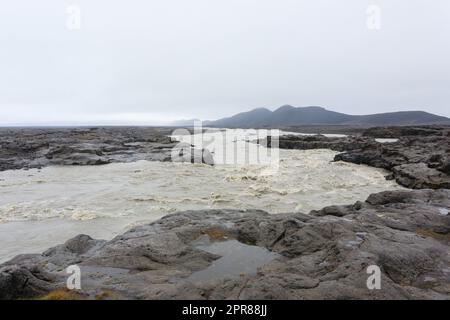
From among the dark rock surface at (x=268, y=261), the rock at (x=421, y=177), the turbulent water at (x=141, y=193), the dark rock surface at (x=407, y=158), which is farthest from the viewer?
the dark rock surface at (x=407, y=158)

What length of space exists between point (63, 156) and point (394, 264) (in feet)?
116

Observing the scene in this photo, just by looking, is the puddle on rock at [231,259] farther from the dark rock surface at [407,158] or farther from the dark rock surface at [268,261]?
the dark rock surface at [407,158]

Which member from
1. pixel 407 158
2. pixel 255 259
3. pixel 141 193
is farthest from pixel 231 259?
pixel 407 158

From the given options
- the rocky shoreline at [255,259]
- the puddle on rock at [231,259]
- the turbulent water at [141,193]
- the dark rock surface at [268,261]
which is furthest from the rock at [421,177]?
the puddle on rock at [231,259]

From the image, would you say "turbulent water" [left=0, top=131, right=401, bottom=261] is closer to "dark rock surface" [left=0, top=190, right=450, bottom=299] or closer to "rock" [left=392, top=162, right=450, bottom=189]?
"rock" [left=392, top=162, right=450, bottom=189]

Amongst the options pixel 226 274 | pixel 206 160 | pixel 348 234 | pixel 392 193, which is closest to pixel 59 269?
pixel 226 274

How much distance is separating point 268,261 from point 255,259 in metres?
0.30

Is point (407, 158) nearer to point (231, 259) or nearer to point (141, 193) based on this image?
point (141, 193)

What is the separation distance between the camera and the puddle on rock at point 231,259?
7.06 meters

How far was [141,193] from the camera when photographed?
21844 millimetres

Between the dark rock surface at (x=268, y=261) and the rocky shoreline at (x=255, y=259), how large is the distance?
21mm

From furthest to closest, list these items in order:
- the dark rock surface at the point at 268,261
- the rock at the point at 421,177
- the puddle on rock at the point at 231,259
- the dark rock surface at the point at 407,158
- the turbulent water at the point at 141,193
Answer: the dark rock surface at the point at 407,158, the rock at the point at 421,177, the turbulent water at the point at 141,193, the puddle on rock at the point at 231,259, the dark rock surface at the point at 268,261

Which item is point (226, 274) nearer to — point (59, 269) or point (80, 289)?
point (80, 289)

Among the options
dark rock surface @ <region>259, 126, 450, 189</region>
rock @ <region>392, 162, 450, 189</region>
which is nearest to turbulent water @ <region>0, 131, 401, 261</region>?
rock @ <region>392, 162, 450, 189</region>
